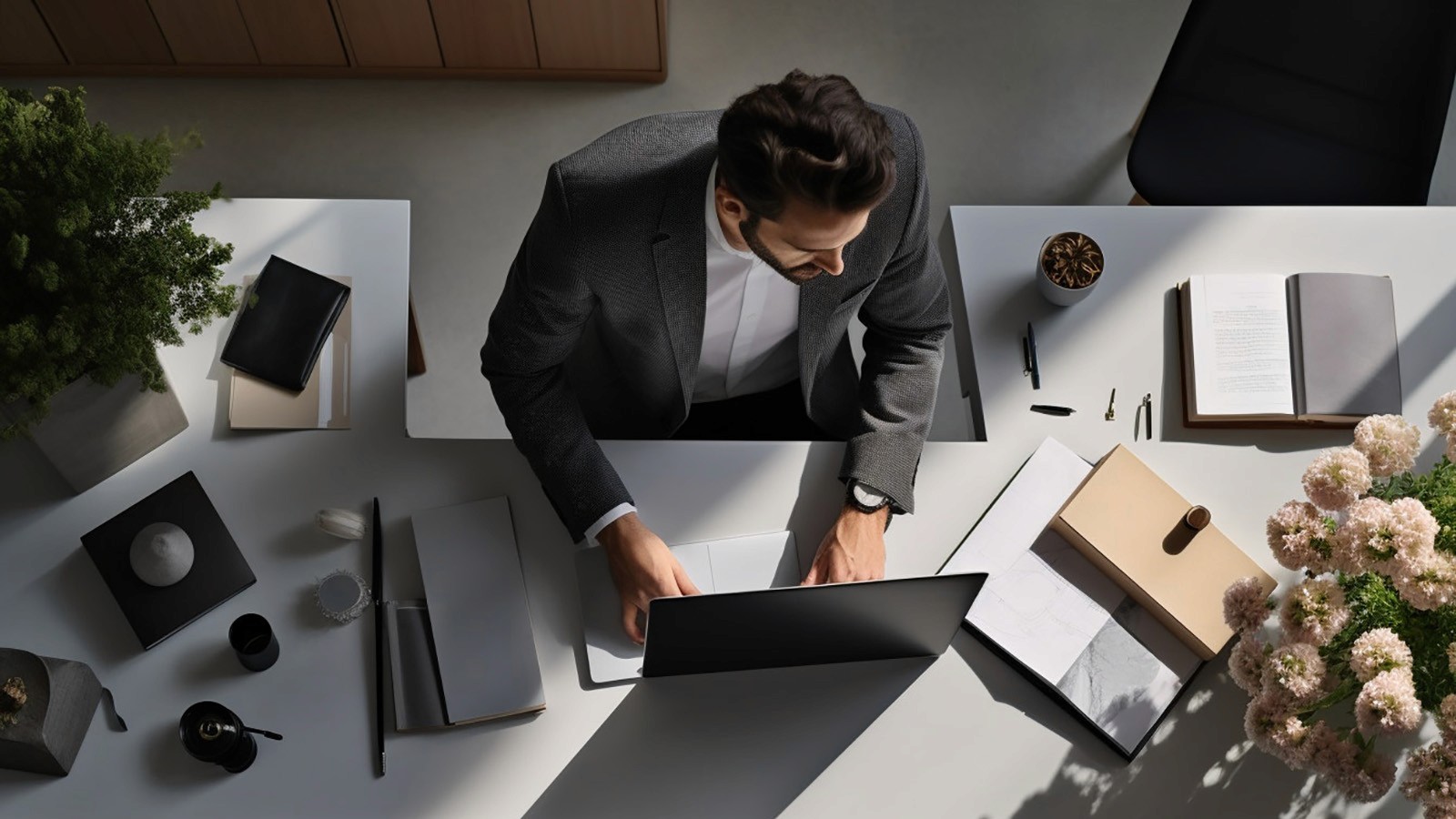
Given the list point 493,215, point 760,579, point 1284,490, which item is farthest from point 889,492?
point 493,215

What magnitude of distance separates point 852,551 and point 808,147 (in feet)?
2.16

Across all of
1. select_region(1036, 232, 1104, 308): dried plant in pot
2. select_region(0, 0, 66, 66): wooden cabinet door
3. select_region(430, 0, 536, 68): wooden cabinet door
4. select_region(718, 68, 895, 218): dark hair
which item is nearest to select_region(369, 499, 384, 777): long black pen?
select_region(718, 68, 895, 218): dark hair

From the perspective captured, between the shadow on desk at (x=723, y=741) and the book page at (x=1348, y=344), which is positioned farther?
the book page at (x=1348, y=344)

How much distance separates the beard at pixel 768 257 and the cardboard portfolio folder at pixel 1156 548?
0.59 meters

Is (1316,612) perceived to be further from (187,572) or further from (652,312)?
(187,572)

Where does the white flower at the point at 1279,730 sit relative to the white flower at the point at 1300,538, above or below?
below

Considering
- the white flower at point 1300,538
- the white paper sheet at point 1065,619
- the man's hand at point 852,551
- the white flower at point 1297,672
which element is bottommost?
the white paper sheet at point 1065,619

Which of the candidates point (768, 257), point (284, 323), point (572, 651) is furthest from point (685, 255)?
point (284, 323)

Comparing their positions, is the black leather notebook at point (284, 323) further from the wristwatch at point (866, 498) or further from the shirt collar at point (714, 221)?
the wristwatch at point (866, 498)

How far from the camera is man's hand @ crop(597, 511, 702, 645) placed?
159 centimetres

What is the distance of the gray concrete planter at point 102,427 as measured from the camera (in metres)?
1.53

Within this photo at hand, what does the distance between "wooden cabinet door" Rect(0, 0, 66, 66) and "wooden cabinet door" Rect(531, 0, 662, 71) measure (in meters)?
1.37

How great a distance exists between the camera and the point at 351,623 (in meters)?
1.61

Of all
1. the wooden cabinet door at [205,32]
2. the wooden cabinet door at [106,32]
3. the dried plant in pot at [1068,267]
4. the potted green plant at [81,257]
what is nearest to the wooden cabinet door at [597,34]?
the wooden cabinet door at [205,32]
